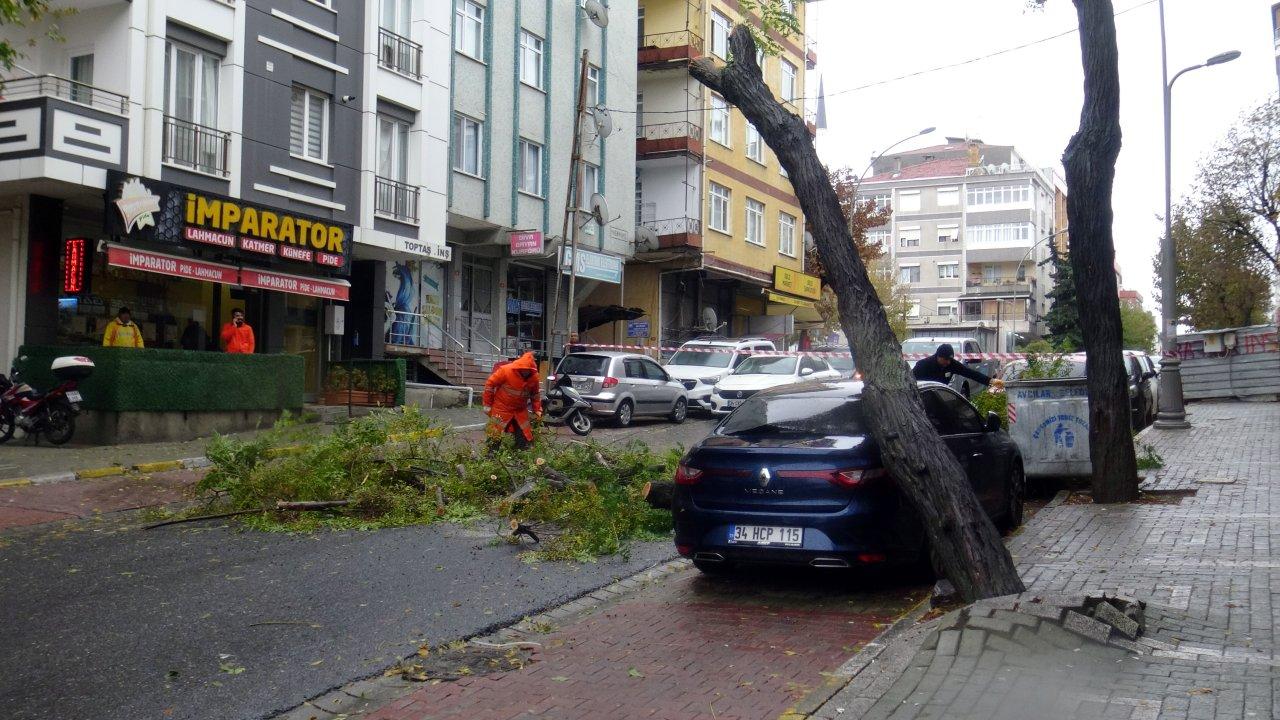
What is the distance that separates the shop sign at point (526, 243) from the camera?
90.5 feet

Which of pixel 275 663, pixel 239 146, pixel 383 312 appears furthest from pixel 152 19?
pixel 275 663

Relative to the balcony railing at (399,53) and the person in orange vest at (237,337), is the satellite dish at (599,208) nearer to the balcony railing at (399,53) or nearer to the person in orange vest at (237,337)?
the balcony railing at (399,53)

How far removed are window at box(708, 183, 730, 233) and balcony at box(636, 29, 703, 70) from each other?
4.21m

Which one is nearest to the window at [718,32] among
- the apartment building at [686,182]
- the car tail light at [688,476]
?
the apartment building at [686,182]

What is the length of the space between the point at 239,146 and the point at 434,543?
43.3 ft

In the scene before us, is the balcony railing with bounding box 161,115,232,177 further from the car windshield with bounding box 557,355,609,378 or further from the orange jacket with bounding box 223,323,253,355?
the car windshield with bounding box 557,355,609,378

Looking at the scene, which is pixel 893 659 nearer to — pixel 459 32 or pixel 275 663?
pixel 275 663

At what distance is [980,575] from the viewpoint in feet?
22.1

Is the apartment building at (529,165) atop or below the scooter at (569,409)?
atop

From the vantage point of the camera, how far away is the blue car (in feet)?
24.2

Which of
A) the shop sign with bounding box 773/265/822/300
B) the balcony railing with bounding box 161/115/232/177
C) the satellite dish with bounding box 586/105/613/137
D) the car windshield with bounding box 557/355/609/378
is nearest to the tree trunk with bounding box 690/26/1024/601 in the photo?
the balcony railing with bounding box 161/115/232/177

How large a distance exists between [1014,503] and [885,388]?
375 cm

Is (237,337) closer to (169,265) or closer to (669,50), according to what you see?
(169,265)

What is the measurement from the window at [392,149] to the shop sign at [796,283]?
734 inches
